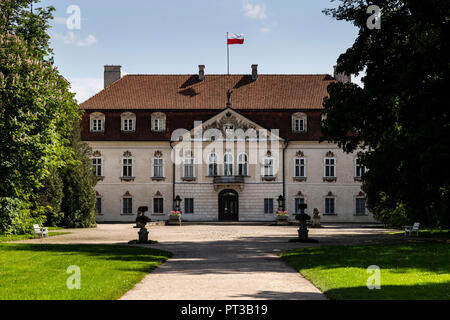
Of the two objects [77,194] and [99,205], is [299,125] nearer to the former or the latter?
[99,205]

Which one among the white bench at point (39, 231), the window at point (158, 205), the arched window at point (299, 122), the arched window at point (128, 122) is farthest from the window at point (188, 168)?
the white bench at point (39, 231)

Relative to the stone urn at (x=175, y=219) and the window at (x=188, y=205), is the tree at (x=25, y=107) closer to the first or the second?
the stone urn at (x=175, y=219)

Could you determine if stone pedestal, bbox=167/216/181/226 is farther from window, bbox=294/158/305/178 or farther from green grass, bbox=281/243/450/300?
green grass, bbox=281/243/450/300

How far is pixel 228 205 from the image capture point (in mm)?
48875

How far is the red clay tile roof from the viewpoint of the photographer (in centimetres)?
4919

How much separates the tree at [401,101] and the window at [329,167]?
72.9 feet

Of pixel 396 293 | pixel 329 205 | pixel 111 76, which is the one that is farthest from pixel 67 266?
pixel 111 76

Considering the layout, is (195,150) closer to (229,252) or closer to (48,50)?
(48,50)

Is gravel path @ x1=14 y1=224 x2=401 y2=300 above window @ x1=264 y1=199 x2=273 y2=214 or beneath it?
beneath

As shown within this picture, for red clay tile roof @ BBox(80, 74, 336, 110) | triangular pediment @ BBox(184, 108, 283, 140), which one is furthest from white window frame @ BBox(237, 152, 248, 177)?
red clay tile roof @ BBox(80, 74, 336, 110)

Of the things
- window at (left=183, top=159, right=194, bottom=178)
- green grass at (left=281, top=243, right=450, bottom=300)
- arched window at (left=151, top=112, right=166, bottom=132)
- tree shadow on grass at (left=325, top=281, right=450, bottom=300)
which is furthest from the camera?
window at (left=183, top=159, right=194, bottom=178)

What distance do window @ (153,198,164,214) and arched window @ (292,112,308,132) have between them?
40.7ft

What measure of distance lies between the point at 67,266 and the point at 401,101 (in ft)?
45.8
